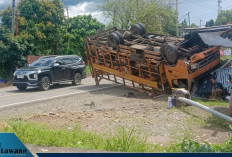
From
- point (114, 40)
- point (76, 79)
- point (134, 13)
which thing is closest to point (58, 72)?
point (76, 79)

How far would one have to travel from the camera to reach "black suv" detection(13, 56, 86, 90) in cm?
1474

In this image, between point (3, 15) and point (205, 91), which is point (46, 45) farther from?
point (205, 91)

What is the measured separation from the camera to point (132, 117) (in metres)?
8.23

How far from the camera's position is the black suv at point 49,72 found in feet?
48.4

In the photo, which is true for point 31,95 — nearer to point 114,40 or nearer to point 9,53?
point 114,40

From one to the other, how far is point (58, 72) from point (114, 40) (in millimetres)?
4308

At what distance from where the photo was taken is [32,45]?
2261 cm

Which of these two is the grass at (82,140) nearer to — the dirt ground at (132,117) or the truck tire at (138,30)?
the dirt ground at (132,117)

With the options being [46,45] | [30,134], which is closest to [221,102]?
[30,134]

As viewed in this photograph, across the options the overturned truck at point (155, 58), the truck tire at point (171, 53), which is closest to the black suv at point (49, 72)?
the overturned truck at point (155, 58)

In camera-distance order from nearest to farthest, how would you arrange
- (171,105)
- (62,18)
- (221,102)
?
(171,105) → (221,102) → (62,18)

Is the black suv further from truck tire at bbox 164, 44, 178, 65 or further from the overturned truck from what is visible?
truck tire at bbox 164, 44, 178, 65

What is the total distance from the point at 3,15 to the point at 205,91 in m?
23.2

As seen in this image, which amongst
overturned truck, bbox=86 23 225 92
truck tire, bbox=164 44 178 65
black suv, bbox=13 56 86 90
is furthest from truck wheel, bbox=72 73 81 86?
truck tire, bbox=164 44 178 65
